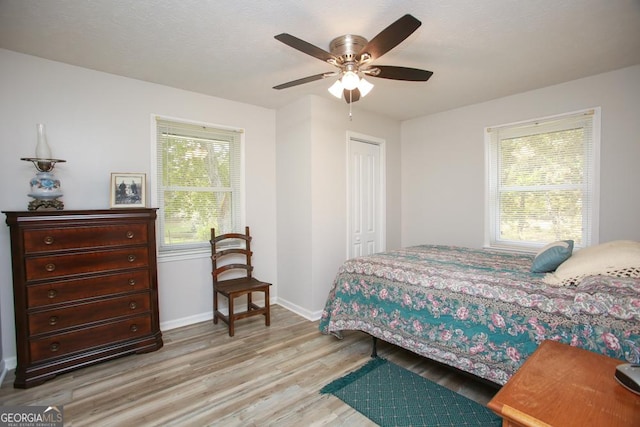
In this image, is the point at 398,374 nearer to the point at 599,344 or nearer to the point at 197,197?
the point at 599,344

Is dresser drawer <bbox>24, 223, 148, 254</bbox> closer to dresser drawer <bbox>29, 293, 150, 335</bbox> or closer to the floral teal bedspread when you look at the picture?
dresser drawer <bbox>29, 293, 150, 335</bbox>

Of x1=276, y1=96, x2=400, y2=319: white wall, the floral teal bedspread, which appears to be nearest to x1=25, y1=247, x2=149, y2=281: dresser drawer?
x1=276, y1=96, x2=400, y2=319: white wall

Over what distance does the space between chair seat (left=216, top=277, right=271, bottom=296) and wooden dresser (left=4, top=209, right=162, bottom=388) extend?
0.63 m

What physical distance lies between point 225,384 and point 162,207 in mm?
1890

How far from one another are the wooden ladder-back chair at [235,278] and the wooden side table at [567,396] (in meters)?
2.53

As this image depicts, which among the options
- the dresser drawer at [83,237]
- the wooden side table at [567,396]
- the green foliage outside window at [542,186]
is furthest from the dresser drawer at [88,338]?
the green foliage outside window at [542,186]

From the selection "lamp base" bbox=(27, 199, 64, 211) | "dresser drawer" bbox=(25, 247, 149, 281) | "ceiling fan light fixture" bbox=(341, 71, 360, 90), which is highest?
"ceiling fan light fixture" bbox=(341, 71, 360, 90)

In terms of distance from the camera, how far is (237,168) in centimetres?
368

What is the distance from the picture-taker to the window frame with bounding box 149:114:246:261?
309 centimetres

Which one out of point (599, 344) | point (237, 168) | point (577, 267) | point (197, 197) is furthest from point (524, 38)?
point (197, 197)

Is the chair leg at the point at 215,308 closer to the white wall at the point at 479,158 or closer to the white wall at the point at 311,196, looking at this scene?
the white wall at the point at 311,196

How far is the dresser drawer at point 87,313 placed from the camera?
2248 mm

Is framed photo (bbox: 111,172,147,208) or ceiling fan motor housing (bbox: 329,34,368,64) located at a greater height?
ceiling fan motor housing (bbox: 329,34,368,64)

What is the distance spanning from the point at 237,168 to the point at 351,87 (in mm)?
2021
